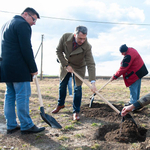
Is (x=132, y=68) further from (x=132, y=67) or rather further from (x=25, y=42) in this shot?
(x=25, y=42)

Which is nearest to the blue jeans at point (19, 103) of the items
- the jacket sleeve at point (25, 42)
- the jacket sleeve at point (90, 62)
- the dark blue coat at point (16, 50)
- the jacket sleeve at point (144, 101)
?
the dark blue coat at point (16, 50)

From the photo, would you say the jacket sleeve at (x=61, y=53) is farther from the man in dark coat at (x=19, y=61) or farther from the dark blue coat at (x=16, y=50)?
the dark blue coat at (x=16, y=50)

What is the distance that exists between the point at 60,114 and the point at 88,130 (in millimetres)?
1227

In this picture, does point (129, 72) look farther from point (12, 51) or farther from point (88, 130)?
point (12, 51)

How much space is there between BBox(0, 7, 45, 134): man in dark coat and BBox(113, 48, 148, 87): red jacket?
2689 millimetres

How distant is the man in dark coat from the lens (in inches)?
111

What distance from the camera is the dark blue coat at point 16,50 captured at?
281cm

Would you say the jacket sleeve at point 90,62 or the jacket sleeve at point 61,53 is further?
the jacket sleeve at point 61,53

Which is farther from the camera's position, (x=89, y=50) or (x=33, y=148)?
(x=89, y=50)

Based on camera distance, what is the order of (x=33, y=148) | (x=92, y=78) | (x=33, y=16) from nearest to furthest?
(x=33, y=148), (x=33, y=16), (x=92, y=78)

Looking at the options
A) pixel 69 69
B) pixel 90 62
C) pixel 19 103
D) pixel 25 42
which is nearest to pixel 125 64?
pixel 90 62

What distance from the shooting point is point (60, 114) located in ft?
14.7

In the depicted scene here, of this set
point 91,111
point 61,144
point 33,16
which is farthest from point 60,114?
point 33,16

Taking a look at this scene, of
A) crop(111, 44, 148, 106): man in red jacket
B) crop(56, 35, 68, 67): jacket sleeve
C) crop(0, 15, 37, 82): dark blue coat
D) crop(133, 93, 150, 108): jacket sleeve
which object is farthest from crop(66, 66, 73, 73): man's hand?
crop(133, 93, 150, 108): jacket sleeve
